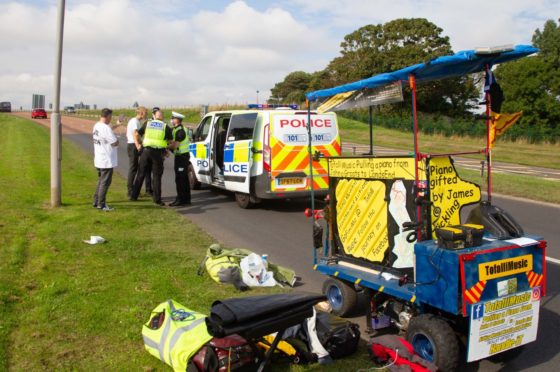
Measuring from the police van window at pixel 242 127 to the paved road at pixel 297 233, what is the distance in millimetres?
1495

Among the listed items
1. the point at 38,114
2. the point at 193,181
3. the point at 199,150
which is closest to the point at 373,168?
the point at 199,150

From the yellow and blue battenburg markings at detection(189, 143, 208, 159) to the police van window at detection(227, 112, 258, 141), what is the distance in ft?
4.24

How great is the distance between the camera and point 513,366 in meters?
4.09

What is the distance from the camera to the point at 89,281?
5.55m

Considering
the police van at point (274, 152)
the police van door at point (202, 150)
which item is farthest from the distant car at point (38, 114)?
the police van at point (274, 152)

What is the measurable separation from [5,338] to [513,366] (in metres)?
4.01

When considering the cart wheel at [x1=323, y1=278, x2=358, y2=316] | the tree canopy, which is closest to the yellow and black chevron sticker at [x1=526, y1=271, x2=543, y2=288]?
the cart wheel at [x1=323, y1=278, x2=358, y2=316]

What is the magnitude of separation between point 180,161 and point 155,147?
59 centimetres

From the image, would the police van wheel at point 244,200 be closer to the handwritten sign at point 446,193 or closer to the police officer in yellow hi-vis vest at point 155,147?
the police officer in yellow hi-vis vest at point 155,147

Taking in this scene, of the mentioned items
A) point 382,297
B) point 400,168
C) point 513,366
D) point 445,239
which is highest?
point 400,168

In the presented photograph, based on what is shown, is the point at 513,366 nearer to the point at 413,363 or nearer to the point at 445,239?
the point at 413,363

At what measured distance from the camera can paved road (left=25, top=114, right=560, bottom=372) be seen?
4325mm

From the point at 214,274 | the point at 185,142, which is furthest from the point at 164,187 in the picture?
the point at 214,274

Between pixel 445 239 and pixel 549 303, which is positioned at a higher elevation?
pixel 445 239
